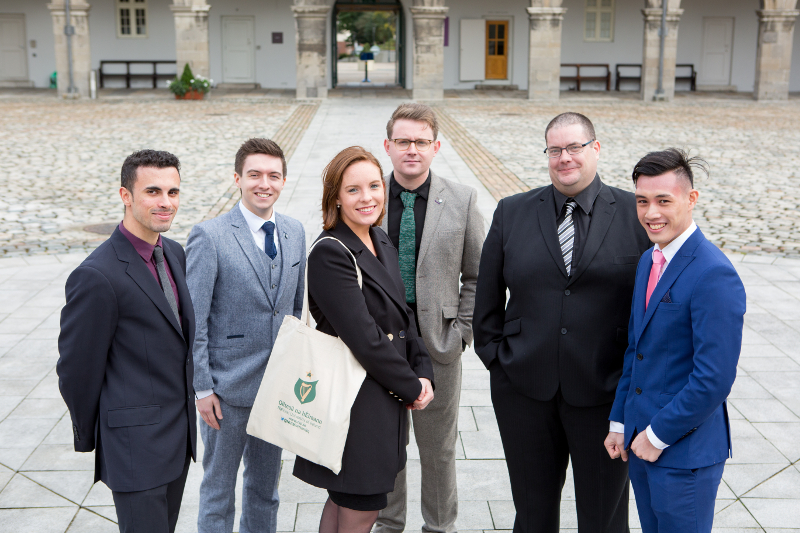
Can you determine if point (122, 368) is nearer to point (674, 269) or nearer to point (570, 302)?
point (570, 302)

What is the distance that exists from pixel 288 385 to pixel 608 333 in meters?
1.22

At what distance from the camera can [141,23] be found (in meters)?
30.2

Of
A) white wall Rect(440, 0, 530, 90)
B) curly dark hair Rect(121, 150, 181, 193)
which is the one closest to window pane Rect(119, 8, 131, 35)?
white wall Rect(440, 0, 530, 90)

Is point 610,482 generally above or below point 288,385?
below

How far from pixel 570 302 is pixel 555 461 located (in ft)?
2.15

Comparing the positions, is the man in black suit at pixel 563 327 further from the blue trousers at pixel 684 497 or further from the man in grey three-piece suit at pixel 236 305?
the man in grey three-piece suit at pixel 236 305

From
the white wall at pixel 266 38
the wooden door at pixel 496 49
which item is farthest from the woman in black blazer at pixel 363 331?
the wooden door at pixel 496 49

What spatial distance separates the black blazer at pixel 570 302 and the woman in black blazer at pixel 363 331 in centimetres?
43

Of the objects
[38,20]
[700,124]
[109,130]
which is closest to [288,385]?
[109,130]

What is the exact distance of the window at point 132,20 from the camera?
30.0 m

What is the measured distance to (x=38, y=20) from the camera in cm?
3027

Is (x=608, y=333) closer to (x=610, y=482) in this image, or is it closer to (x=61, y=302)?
(x=610, y=482)

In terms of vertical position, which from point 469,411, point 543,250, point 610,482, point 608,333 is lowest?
point 469,411

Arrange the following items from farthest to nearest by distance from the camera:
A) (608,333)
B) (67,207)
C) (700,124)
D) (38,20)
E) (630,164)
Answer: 1. (38,20)
2. (700,124)
3. (630,164)
4. (67,207)
5. (608,333)
